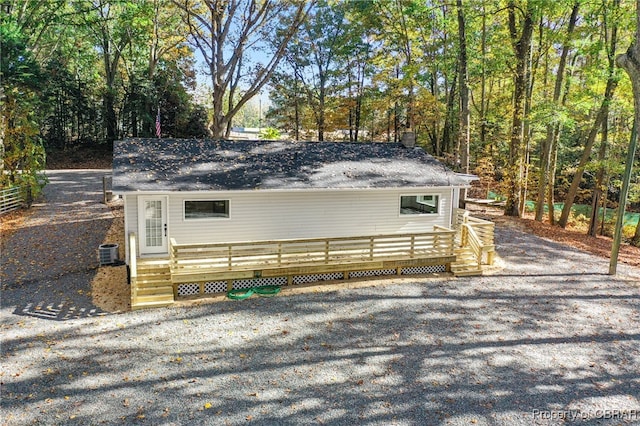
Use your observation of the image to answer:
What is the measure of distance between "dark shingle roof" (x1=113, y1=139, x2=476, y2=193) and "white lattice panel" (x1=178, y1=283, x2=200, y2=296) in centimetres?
236

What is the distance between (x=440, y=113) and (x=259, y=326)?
2170 centimetres

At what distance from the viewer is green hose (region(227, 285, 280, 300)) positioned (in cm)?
957

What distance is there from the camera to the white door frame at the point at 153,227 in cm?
1036

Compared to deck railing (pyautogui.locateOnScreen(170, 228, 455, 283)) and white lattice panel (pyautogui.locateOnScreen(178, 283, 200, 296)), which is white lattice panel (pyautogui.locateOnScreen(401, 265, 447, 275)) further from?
white lattice panel (pyautogui.locateOnScreen(178, 283, 200, 296))

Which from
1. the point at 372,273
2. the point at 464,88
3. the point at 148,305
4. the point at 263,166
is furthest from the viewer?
the point at 464,88

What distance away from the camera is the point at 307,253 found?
10.9 meters

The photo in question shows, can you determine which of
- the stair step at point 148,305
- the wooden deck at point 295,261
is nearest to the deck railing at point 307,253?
the wooden deck at point 295,261

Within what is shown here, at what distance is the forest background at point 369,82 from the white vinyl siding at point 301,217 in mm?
6398

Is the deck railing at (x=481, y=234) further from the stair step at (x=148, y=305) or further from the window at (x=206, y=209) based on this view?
the stair step at (x=148, y=305)

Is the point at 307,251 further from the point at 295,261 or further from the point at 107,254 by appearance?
the point at 107,254

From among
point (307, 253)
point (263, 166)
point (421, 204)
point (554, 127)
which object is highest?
point (554, 127)

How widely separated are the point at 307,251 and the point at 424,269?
353cm

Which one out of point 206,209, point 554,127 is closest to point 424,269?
point 206,209

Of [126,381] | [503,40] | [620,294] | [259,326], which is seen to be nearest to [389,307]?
[259,326]
